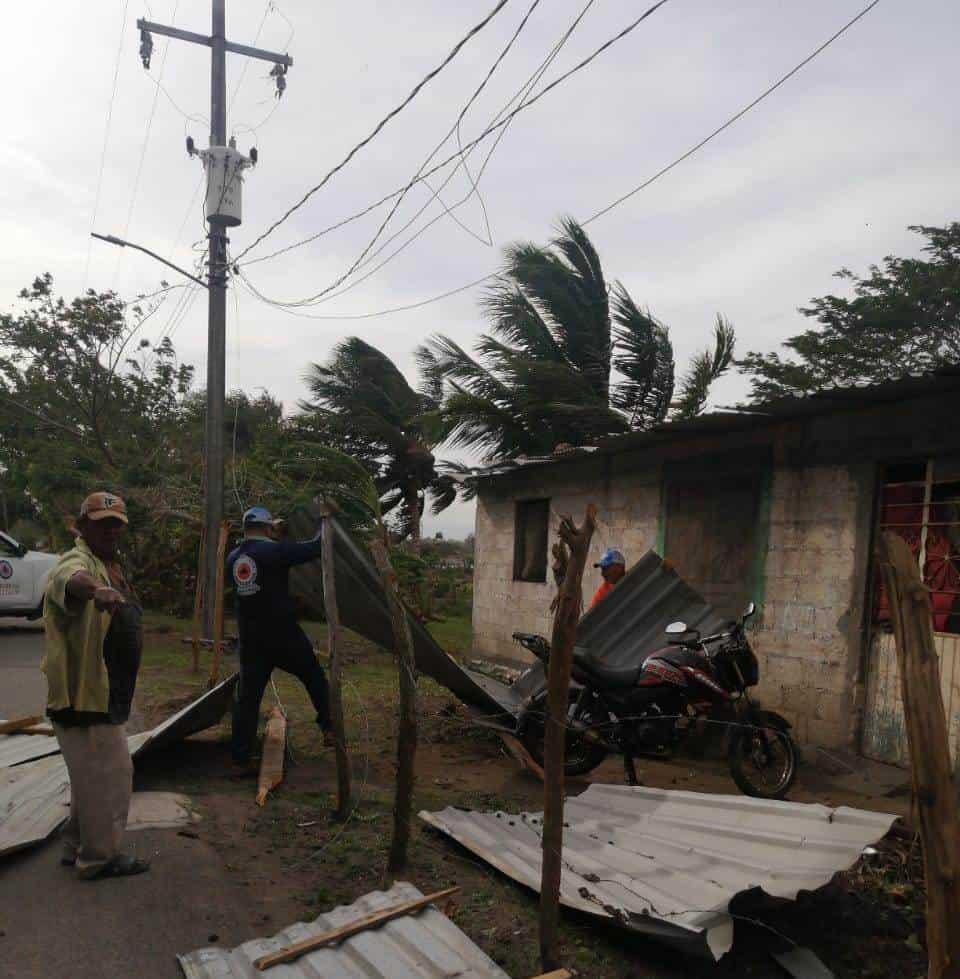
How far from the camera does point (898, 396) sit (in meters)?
5.74

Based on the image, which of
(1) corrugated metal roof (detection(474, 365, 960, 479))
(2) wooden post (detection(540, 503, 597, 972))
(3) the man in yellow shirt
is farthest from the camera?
(1) corrugated metal roof (detection(474, 365, 960, 479))

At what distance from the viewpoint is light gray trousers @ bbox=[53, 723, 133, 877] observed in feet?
12.3

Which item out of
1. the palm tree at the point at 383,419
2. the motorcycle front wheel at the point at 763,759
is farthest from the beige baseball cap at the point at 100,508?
the palm tree at the point at 383,419

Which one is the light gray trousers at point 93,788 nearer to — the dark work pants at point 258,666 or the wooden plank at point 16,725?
the dark work pants at point 258,666

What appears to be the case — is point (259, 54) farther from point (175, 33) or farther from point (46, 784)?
point (46, 784)

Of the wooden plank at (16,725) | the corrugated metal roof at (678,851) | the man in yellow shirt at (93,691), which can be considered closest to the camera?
the corrugated metal roof at (678,851)

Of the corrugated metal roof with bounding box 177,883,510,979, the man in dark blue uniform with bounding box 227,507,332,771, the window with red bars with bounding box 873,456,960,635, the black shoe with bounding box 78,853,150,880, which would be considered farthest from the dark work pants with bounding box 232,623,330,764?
the window with red bars with bounding box 873,456,960,635

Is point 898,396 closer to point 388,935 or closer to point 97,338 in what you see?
point 388,935

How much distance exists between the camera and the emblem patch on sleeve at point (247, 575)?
571 cm

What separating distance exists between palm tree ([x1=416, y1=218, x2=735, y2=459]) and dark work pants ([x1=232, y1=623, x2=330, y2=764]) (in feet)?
28.9

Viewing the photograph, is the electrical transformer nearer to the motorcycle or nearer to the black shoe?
the motorcycle

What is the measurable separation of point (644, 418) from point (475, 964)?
1288 centimetres

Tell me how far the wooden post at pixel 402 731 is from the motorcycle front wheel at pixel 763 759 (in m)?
2.54

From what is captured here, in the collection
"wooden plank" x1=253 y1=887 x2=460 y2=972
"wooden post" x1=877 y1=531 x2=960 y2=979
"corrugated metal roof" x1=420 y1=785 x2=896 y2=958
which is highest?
"wooden post" x1=877 y1=531 x2=960 y2=979
